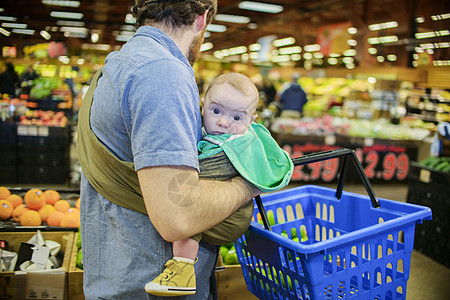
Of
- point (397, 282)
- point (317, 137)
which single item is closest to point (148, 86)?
point (397, 282)

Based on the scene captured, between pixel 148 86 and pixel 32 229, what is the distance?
1.97 meters

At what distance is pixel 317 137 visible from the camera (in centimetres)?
746

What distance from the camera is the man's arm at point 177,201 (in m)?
0.94

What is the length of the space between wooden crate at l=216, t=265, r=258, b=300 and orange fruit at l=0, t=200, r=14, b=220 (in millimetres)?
1583

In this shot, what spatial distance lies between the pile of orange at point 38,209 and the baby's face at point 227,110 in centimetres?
169

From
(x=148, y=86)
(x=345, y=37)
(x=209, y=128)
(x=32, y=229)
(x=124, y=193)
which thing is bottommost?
(x=32, y=229)

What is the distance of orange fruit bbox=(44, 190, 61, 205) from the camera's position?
291 centimetres

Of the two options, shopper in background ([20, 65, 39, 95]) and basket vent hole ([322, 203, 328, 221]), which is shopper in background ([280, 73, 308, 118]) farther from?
basket vent hole ([322, 203, 328, 221])

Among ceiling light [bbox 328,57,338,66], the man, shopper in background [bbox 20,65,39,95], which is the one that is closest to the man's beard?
the man

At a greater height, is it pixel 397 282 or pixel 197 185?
pixel 197 185

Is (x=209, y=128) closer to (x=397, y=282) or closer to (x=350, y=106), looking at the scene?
(x=397, y=282)

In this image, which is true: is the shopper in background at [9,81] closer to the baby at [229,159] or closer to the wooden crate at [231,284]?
the wooden crate at [231,284]

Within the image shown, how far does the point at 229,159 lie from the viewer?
1172mm

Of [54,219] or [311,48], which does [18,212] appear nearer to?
[54,219]
